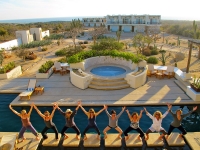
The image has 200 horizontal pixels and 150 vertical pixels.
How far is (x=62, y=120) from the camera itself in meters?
10.6

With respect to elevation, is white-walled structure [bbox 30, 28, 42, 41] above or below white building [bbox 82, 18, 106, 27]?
below

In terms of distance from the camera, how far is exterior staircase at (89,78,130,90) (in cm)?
1417

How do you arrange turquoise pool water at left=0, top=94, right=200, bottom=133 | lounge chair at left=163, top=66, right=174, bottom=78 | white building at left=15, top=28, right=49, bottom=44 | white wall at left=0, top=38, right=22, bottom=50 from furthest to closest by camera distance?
white building at left=15, top=28, right=49, bottom=44 < white wall at left=0, top=38, right=22, bottom=50 < lounge chair at left=163, top=66, right=174, bottom=78 < turquoise pool water at left=0, top=94, right=200, bottom=133

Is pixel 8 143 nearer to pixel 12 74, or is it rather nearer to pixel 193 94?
pixel 193 94

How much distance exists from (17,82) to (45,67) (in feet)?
9.51

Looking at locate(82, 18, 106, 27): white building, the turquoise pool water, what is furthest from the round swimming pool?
locate(82, 18, 106, 27): white building

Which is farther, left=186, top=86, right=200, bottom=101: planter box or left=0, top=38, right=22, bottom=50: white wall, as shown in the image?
left=0, top=38, right=22, bottom=50: white wall

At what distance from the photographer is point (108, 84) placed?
14406 millimetres

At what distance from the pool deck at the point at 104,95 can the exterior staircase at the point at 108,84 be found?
39 centimetres

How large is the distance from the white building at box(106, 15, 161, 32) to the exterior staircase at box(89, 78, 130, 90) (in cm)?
4834

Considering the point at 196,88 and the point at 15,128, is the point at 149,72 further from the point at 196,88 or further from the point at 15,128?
the point at 15,128

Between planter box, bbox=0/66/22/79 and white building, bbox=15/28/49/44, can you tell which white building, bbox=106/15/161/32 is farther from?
planter box, bbox=0/66/22/79

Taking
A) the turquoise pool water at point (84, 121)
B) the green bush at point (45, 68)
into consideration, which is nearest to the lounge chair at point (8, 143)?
the turquoise pool water at point (84, 121)

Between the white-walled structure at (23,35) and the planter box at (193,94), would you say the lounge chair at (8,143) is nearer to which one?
the planter box at (193,94)
